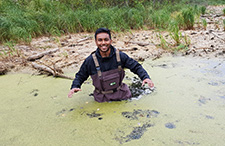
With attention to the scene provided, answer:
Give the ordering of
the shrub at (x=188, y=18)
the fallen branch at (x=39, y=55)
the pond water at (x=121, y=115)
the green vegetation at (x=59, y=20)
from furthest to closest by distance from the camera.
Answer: the shrub at (x=188, y=18), the green vegetation at (x=59, y=20), the fallen branch at (x=39, y=55), the pond water at (x=121, y=115)

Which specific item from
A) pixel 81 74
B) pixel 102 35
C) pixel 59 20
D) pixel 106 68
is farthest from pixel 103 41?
pixel 59 20

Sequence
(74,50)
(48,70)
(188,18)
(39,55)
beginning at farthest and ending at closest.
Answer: (188,18) → (74,50) → (39,55) → (48,70)

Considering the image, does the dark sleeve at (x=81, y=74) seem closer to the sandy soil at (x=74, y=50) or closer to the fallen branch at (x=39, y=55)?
the sandy soil at (x=74, y=50)

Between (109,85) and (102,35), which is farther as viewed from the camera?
(109,85)

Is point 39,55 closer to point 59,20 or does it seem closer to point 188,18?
point 59,20

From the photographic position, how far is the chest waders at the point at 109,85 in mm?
2184

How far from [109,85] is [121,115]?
1.37 feet

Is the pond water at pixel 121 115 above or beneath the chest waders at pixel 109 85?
beneath

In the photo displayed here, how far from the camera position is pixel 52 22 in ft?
19.9

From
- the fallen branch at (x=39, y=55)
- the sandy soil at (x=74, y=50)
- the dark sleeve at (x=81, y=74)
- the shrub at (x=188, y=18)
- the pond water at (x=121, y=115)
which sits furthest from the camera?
the shrub at (x=188, y=18)

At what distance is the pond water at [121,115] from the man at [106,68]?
22 cm

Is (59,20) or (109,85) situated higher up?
(59,20)

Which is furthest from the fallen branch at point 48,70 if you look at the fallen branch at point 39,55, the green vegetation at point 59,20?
the green vegetation at point 59,20

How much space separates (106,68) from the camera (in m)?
2.18
